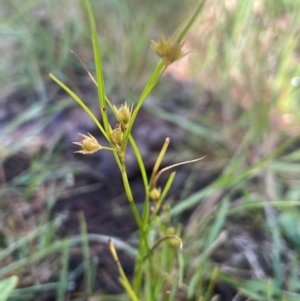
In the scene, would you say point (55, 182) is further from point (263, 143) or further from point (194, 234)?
point (263, 143)

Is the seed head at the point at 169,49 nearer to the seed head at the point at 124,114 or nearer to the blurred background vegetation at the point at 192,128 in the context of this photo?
the seed head at the point at 124,114

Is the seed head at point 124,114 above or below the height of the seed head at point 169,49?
below

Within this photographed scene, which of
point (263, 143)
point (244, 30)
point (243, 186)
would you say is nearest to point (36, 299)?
point (243, 186)

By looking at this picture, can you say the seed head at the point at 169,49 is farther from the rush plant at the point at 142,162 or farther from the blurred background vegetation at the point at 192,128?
the blurred background vegetation at the point at 192,128

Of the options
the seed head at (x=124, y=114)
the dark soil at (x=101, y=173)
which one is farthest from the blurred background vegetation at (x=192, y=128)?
the seed head at (x=124, y=114)

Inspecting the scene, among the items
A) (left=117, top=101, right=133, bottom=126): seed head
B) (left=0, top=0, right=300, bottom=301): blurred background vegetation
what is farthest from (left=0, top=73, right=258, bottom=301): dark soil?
(left=117, top=101, right=133, bottom=126): seed head

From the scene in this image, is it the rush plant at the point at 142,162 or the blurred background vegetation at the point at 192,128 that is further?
the blurred background vegetation at the point at 192,128

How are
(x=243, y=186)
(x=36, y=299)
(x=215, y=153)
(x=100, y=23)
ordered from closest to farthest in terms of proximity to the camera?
1. (x=36, y=299)
2. (x=243, y=186)
3. (x=215, y=153)
4. (x=100, y=23)

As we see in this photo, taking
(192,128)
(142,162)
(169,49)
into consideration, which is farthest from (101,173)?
(169,49)
